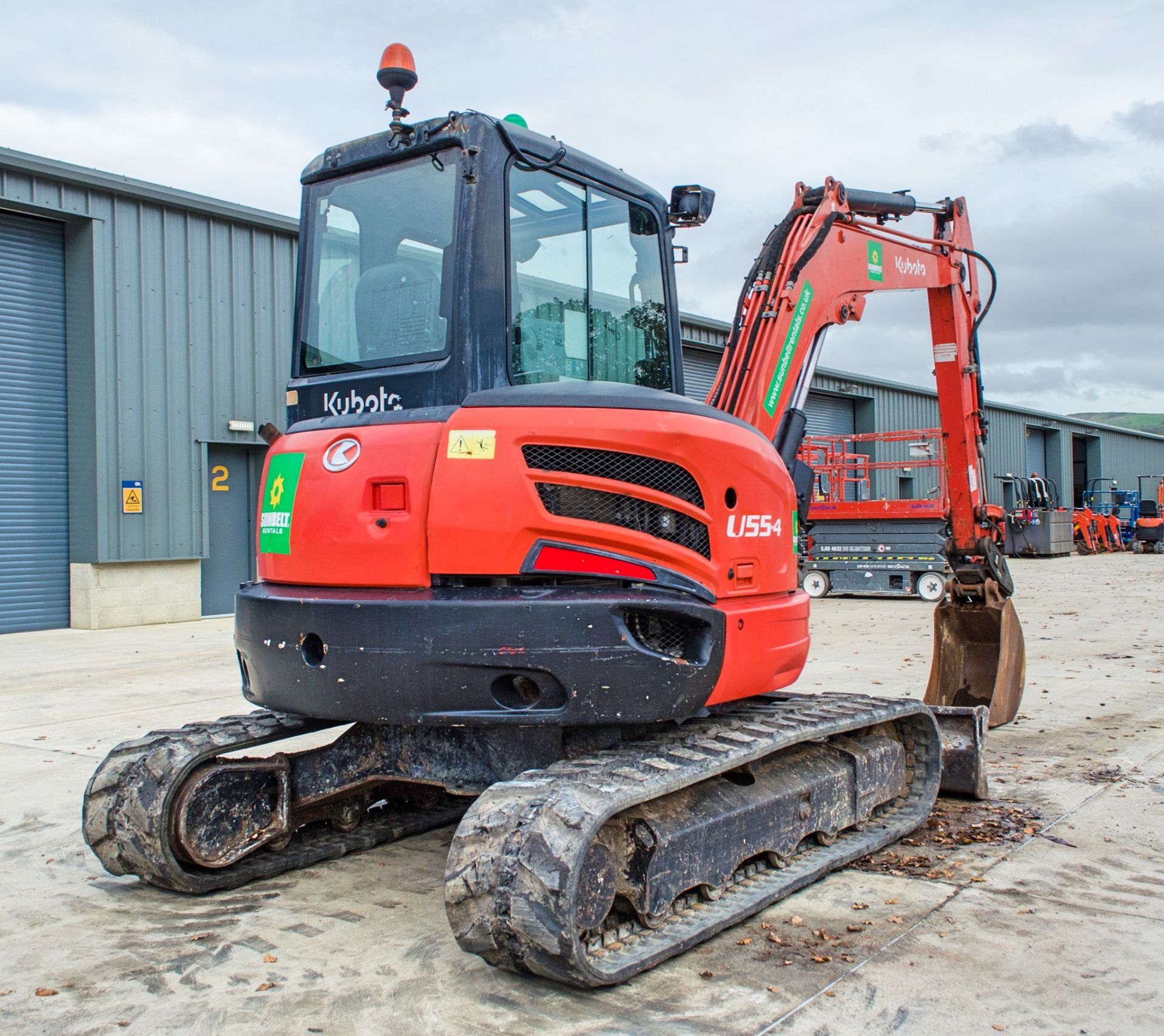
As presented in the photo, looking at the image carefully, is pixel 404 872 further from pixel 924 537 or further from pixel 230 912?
pixel 924 537

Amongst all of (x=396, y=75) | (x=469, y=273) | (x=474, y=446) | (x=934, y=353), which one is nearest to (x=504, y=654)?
(x=474, y=446)

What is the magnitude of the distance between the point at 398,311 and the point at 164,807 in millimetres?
2220

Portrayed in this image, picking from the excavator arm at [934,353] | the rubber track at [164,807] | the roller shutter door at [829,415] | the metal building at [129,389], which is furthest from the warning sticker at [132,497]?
the roller shutter door at [829,415]

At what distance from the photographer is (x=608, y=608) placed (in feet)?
13.4

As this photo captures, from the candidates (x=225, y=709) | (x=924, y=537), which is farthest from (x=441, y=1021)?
(x=924, y=537)

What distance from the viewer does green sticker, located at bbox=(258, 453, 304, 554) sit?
15.1ft

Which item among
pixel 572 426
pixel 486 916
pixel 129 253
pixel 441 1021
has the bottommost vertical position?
pixel 441 1021

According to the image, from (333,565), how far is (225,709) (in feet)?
17.5

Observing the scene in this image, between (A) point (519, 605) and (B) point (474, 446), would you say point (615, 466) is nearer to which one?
(B) point (474, 446)

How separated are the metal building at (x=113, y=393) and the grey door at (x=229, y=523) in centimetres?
4

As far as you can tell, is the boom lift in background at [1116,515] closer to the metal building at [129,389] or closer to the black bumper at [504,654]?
the metal building at [129,389]

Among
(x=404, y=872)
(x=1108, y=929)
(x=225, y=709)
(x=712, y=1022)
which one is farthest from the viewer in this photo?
(x=225, y=709)

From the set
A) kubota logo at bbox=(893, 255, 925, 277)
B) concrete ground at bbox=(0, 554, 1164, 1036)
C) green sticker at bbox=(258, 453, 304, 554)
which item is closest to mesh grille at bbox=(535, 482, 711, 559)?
green sticker at bbox=(258, 453, 304, 554)

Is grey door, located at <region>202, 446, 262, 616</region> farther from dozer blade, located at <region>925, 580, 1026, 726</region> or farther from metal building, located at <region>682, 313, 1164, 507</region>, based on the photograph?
dozer blade, located at <region>925, 580, 1026, 726</region>
